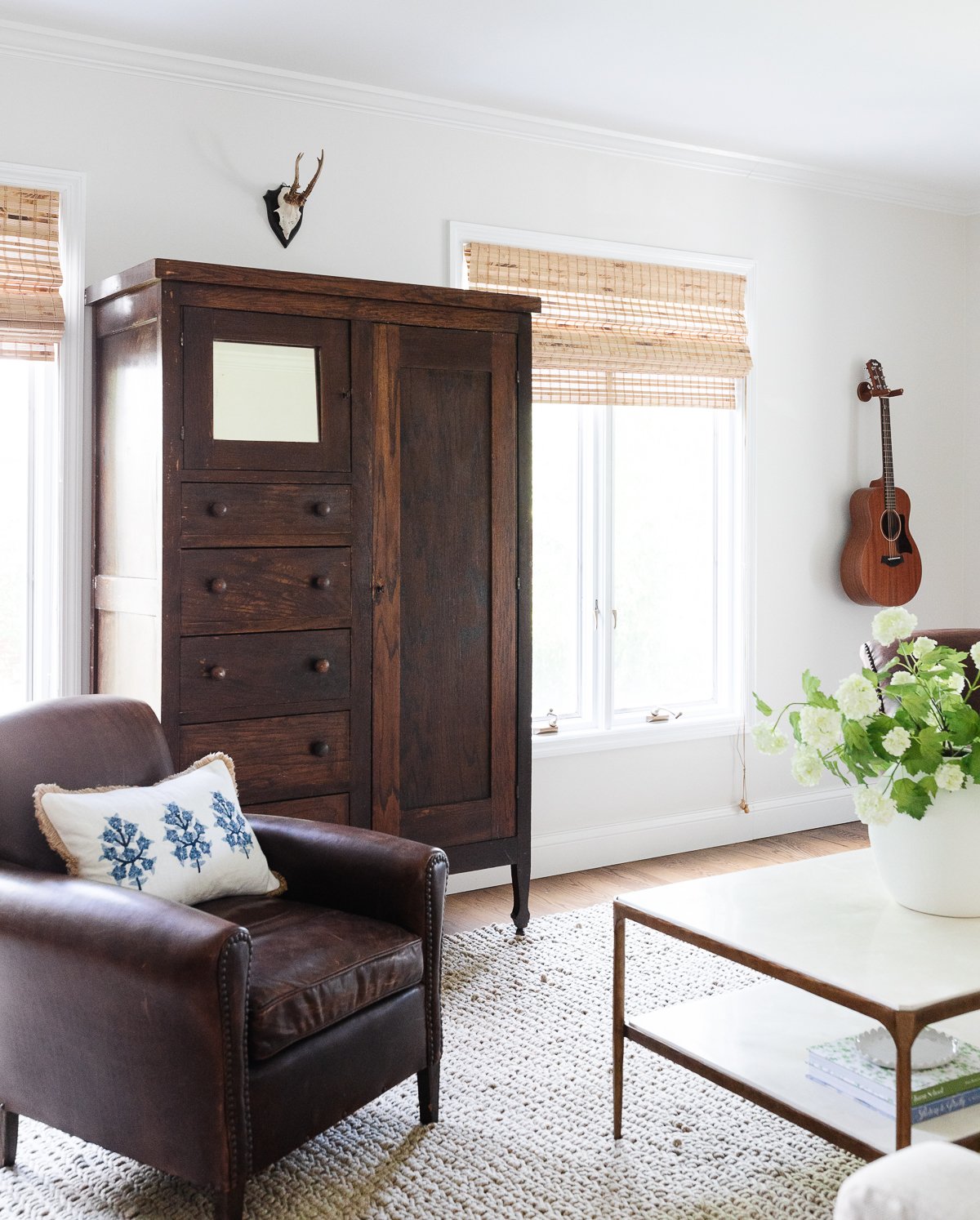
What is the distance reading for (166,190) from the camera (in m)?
3.40

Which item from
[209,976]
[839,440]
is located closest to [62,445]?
[209,976]

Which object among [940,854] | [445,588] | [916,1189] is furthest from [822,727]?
[445,588]

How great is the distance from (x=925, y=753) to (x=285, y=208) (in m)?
2.40

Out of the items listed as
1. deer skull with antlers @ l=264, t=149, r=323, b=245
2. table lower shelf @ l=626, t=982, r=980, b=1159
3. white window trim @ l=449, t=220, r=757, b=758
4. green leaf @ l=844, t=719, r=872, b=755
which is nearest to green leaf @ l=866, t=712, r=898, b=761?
green leaf @ l=844, t=719, r=872, b=755

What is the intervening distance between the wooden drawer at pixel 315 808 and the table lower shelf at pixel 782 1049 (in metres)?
1.05

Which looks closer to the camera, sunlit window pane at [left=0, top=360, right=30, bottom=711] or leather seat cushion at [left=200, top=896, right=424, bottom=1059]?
leather seat cushion at [left=200, top=896, right=424, bottom=1059]

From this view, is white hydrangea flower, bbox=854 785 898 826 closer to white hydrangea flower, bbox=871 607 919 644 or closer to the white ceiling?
white hydrangea flower, bbox=871 607 919 644

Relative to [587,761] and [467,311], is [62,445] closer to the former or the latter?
[467,311]

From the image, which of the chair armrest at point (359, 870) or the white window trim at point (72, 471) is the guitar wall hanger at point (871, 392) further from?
the chair armrest at point (359, 870)

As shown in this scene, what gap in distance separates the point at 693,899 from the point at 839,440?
297 centimetres

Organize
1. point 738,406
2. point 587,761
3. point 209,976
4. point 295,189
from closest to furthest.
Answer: point 209,976, point 295,189, point 587,761, point 738,406

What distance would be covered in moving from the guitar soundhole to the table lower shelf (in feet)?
8.37

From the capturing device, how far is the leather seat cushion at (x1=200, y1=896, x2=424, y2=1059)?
6.46 ft

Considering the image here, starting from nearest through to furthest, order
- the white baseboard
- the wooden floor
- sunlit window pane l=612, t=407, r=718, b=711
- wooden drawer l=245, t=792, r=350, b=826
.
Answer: wooden drawer l=245, t=792, r=350, b=826 < the wooden floor < the white baseboard < sunlit window pane l=612, t=407, r=718, b=711
